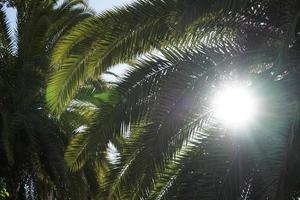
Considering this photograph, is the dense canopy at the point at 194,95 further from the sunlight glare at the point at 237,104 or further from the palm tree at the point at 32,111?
the palm tree at the point at 32,111

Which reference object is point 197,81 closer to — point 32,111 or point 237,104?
point 237,104

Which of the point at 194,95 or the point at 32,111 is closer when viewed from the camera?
the point at 194,95

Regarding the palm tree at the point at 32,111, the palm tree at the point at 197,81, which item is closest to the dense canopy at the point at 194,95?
the palm tree at the point at 197,81

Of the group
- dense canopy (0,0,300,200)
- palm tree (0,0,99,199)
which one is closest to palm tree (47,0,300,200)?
dense canopy (0,0,300,200)

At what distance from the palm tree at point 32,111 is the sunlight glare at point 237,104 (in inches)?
226

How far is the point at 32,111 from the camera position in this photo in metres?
14.8

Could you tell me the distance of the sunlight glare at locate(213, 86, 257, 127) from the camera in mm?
9078

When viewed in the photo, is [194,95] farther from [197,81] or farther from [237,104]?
[237,104]

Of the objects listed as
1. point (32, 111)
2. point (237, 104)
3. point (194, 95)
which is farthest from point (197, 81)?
point (32, 111)

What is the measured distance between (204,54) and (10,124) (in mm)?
6249

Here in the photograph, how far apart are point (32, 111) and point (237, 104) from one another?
22.7 feet

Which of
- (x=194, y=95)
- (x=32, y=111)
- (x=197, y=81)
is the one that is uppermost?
(x=197, y=81)

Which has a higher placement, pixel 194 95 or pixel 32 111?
pixel 194 95

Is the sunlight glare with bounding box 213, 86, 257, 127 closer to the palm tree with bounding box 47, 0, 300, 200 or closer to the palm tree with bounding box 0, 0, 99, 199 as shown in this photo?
the palm tree with bounding box 47, 0, 300, 200
